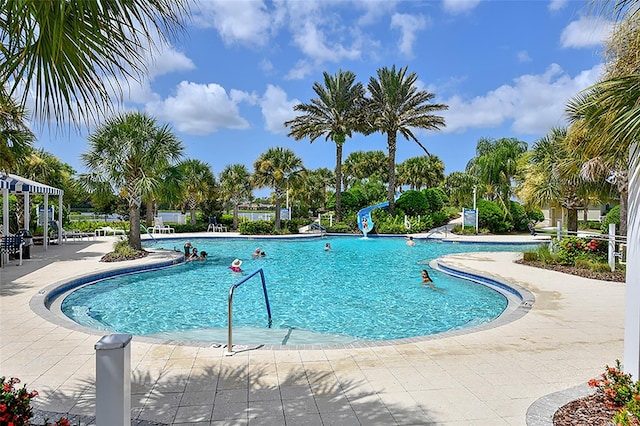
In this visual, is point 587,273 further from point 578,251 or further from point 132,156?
point 132,156

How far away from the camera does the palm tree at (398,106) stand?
84.6 ft

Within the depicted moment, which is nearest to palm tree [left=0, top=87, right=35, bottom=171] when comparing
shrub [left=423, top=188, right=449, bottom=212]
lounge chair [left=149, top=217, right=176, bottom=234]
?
lounge chair [left=149, top=217, right=176, bottom=234]

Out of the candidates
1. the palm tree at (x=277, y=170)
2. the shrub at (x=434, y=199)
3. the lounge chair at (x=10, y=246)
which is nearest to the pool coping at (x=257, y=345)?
the lounge chair at (x=10, y=246)

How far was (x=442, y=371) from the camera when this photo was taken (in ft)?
14.0

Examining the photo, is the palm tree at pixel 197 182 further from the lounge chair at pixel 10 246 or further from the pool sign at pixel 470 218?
the pool sign at pixel 470 218

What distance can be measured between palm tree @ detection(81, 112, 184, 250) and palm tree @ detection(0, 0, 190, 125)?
1214 cm

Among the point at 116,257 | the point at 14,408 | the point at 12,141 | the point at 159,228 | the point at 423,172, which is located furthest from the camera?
the point at 423,172

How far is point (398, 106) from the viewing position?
26.3 m

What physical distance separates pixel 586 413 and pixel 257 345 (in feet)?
12.1

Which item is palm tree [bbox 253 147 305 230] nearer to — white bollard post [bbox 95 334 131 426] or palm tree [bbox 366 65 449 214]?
palm tree [bbox 366 65 449 214]

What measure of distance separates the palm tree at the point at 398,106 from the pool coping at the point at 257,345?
14239 mm

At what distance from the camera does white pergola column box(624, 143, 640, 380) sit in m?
3.15

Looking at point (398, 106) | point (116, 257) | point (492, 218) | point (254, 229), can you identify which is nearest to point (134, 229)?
point (116, 257)

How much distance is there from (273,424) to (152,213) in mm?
27884
